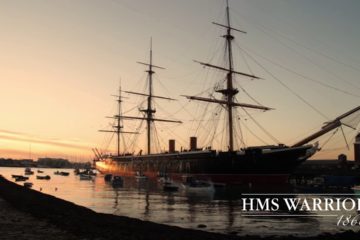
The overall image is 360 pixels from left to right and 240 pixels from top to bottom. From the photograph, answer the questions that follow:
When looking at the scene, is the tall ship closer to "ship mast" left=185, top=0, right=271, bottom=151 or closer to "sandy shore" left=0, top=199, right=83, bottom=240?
"ship mast" left=185, top=0, right=271, bottom=151

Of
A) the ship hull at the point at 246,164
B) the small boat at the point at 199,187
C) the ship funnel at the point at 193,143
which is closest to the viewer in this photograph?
the small boat at the point at 199,187

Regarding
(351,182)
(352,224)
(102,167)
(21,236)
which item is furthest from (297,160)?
(102,167)

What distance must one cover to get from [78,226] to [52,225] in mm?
1183

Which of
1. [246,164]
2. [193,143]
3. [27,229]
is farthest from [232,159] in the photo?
[27,229]

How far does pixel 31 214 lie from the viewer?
23000 millimetres

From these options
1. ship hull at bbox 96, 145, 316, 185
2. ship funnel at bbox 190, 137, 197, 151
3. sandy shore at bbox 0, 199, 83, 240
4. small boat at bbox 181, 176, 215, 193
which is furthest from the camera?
ship funnel at bbox 190, 137, 197, 151

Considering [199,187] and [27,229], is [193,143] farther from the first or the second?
[27,229]

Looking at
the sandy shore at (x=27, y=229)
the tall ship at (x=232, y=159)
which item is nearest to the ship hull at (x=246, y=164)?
the tall ship at (x=232, y=159)

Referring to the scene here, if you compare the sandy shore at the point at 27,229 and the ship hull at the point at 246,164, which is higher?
the ship hull at the point at 246,164

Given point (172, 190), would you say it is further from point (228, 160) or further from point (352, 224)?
point (352, 224)

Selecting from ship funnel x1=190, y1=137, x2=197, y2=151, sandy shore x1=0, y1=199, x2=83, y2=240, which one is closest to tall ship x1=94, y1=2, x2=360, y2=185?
ship funnel x1=190, y1=137, x2=197, y2=151

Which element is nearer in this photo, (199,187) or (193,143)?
(199,187)

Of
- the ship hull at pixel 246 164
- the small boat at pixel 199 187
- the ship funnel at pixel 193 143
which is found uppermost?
the ship funnel at pixel 193 143

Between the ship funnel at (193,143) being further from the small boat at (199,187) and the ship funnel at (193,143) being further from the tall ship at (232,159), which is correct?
the small boat at (199,187)
